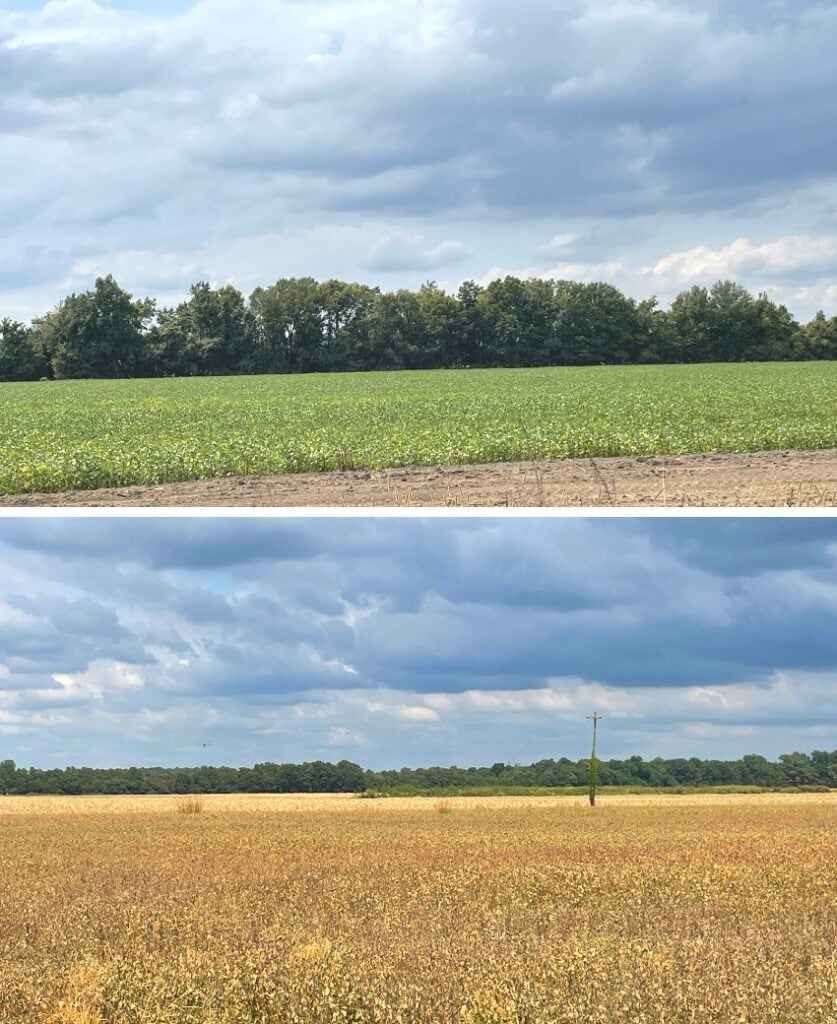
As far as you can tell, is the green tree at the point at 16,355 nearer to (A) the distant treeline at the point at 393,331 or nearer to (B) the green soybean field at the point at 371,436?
(A) the distant treeline at the point at 393,331

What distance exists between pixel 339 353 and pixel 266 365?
834 cm

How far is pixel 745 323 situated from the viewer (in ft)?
440

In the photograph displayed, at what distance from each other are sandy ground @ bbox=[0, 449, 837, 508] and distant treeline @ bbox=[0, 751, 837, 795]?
139ft

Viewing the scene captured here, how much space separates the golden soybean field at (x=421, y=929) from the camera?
7043 millimetres

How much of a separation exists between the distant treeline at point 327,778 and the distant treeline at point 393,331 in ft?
200

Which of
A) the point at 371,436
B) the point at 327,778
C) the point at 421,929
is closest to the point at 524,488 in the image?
the point at 371,436

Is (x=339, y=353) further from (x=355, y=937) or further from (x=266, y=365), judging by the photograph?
(x=355, y=937)

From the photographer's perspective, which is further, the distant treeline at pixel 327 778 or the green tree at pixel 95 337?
the green tree at pixel 95 337

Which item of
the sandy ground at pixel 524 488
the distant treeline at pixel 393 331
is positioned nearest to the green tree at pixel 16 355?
the distant treeline at pixel 393 331

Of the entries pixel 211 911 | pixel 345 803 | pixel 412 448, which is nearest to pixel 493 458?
pixel 412 448

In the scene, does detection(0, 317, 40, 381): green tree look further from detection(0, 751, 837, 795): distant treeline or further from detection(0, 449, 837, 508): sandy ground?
detection(0, 449, 837, 508): sandy ground

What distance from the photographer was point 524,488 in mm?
20250

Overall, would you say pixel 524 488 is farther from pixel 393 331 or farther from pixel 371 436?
pixel 393 331

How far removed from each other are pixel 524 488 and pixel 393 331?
109 meters
